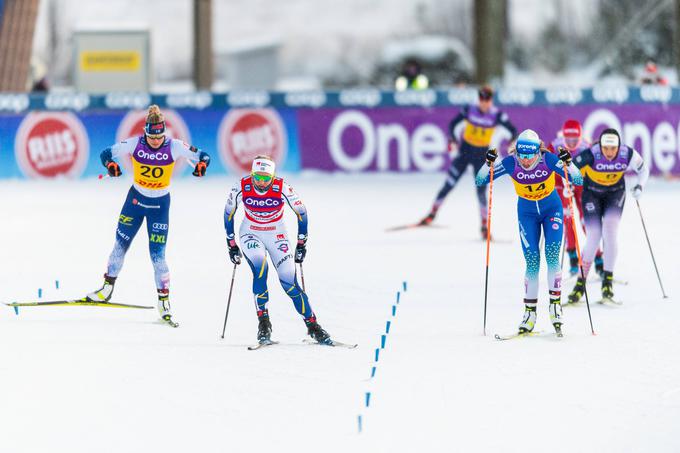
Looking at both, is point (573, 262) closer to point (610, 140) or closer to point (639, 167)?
point (639, 167)

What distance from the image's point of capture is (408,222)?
66.2ft

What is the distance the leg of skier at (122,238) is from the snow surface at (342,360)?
0.21 m

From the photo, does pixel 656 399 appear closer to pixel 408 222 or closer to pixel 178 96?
pixel 408 222

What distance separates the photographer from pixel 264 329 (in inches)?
454

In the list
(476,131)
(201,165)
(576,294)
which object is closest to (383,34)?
(476,131)

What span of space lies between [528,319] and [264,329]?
2.45 metres

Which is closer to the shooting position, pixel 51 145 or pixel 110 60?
pixel 51 145

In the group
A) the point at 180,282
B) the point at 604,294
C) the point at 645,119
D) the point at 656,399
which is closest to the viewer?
the point at 656,399

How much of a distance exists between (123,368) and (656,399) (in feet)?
14.0

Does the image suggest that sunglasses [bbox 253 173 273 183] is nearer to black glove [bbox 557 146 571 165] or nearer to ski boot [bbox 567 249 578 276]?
black glove [bbox 557 146 571 165]

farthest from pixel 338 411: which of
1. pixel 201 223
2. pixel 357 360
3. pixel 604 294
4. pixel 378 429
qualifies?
pixel 201 223

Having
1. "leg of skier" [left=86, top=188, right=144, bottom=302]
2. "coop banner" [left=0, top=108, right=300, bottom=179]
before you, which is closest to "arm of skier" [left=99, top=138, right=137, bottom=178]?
"leg of skier" [left=86, top=188, right=144, bottom=302]

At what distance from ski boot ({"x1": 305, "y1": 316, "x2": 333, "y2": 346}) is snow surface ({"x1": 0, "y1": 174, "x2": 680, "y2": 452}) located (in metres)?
0.15

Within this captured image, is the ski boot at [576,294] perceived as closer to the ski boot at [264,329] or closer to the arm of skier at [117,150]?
the ski boot at [264,329]
